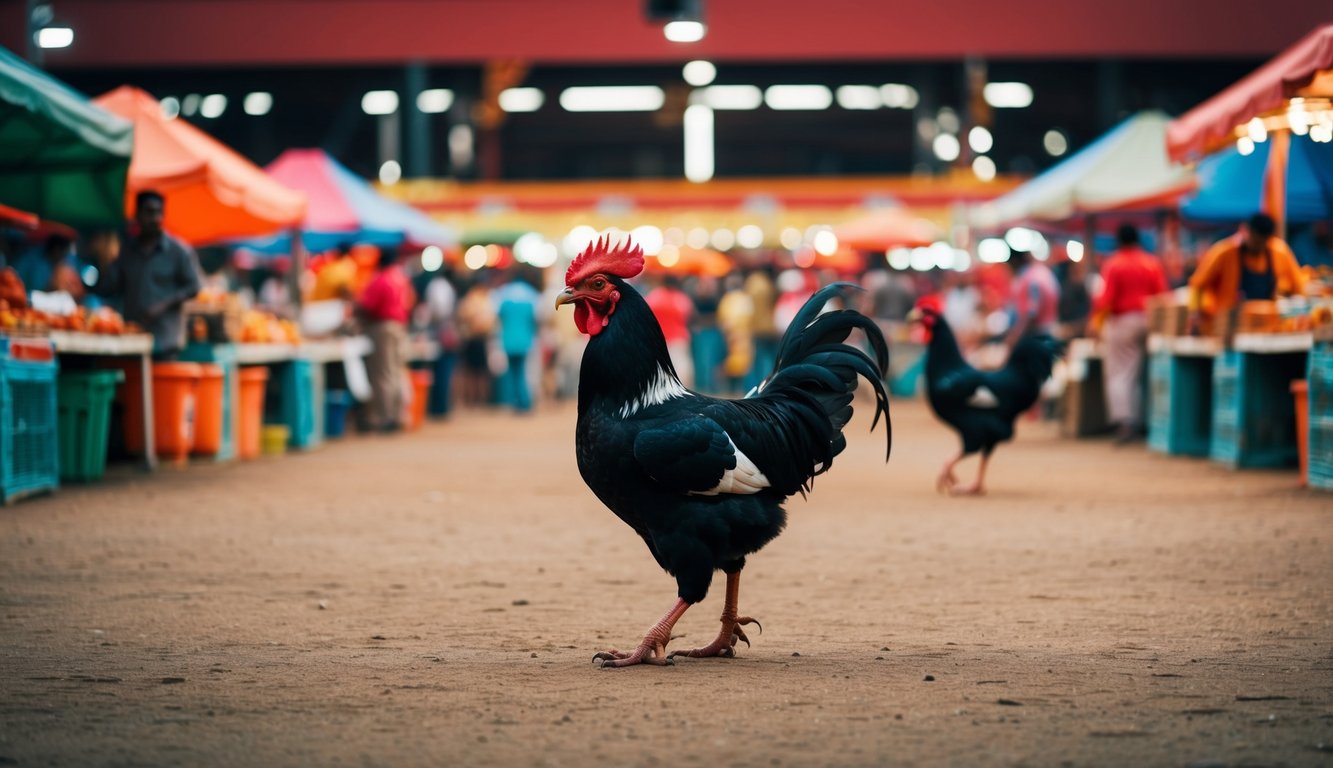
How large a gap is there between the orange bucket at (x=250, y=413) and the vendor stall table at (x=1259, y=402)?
861cm

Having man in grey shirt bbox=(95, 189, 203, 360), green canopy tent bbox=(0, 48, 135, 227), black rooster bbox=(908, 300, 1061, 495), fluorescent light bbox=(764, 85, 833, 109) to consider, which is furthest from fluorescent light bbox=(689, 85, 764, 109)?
black rooster bbox=(908, 300, 1061, 495)

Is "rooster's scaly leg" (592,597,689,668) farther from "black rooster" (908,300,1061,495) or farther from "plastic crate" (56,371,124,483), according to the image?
"plastic crate" (56,371,124,483)

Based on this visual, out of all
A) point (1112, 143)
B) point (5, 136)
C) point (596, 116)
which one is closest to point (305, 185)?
point (5, 136)

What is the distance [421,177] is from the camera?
38.9 meters

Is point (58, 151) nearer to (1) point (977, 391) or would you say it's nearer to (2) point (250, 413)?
(2) point (250, 413)

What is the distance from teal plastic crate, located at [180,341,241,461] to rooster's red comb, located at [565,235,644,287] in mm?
9538

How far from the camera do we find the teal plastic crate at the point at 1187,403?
51.3ft

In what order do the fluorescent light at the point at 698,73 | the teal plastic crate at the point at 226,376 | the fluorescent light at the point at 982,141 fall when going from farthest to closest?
the fluorescent light at the point at 982,141, the fluorescent light at the point at 698,73, the teal plastic crate at the point at 226,376

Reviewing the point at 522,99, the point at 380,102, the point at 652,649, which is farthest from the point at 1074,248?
the point at 652,649

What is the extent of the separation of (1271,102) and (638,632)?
26.7 feet

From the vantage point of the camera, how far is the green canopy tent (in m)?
11.2

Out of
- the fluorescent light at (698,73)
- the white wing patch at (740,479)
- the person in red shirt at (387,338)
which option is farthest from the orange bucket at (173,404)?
the fluorescent light at (698,73)

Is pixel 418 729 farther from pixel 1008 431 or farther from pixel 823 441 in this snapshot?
pixel 1008 431

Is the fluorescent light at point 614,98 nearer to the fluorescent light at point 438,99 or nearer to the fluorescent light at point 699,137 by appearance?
the fluorescent light at point 699,137
